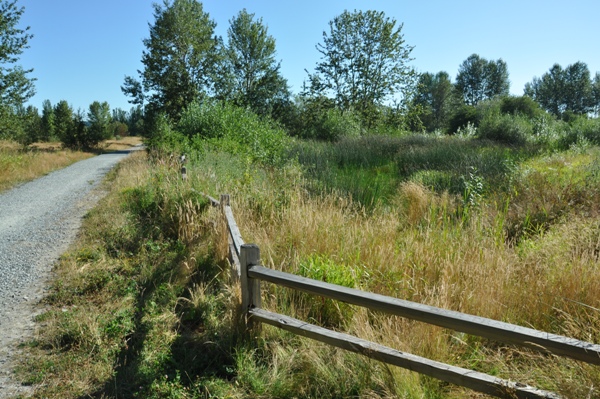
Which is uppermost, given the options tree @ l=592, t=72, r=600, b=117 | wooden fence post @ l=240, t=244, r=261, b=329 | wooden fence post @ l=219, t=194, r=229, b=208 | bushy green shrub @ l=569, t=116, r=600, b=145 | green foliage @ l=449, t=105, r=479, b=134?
tree @ l=592, t=72, r=600, b=117

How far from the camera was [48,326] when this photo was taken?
14.1ft

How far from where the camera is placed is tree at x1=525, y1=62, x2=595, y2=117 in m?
71.4

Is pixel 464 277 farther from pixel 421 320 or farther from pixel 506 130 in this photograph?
pixel 506 130

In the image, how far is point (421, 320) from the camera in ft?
8.54

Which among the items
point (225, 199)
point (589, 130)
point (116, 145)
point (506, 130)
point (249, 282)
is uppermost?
point (116, 145)

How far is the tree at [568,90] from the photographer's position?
7144cm

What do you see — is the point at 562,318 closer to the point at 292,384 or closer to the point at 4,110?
the point at 292,384

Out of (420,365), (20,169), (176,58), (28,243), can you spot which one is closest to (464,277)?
(420,365)

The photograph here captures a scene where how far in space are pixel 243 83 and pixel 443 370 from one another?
132 ft

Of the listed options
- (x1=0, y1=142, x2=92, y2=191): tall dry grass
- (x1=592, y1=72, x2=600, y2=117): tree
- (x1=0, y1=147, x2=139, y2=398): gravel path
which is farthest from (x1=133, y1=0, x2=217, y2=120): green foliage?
(x1=592, y1=72, x2=600, y2=117): tree

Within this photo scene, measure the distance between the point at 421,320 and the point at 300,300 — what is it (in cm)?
165

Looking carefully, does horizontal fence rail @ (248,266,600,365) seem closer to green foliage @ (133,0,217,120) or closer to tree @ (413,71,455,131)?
green foliage @ (133,0,217,120)

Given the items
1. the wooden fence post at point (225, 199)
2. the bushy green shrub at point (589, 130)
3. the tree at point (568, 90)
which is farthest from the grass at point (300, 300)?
the tree at point (568, 90)

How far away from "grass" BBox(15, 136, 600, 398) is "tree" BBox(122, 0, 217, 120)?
31.0m
